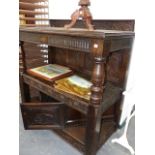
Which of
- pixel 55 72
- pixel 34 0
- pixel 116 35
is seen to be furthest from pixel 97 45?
pixel 34 0

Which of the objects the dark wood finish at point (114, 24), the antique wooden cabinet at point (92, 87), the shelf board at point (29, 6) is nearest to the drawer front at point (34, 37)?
the antique wooden cabinet at point (92, 87)

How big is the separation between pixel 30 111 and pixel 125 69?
0.85 meters

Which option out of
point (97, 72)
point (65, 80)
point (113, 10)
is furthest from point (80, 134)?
point (113, 10)

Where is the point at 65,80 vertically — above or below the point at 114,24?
below

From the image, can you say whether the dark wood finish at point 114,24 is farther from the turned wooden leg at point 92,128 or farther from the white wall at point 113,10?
the turned wooden leg at point 92,128

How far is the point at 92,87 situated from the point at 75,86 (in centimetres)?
27

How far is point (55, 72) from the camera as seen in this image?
1.49m

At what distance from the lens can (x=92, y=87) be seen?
0.99m

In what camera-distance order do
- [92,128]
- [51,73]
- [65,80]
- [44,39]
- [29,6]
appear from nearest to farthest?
[92,128], [44,39], [65,80], [51,73], [29,6]

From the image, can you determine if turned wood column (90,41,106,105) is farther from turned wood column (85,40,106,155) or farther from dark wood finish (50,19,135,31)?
dark wood finish (50,19,135,31)

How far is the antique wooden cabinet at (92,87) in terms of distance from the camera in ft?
3.10

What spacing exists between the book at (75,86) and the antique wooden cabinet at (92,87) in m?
0.04

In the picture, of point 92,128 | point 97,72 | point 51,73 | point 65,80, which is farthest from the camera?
point 51,73

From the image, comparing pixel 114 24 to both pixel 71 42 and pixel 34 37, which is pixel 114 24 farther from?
pixel 34 37
